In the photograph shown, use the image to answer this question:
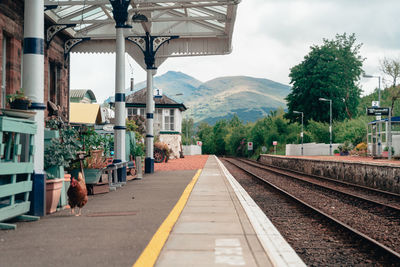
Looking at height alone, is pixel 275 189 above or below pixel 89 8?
below

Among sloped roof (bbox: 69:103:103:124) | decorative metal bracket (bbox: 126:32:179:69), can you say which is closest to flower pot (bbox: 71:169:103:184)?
decorative metal bracket (bbox: 126:32:179:69)

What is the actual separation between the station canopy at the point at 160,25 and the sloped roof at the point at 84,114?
2.87 m

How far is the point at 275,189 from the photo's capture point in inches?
645

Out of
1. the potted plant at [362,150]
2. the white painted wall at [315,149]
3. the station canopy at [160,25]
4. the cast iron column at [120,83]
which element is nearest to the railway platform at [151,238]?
the cast iron column at [120,83]

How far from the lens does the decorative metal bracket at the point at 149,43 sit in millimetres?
19009

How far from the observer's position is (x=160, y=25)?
19.5m

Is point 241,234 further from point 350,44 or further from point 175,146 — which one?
point 350,44

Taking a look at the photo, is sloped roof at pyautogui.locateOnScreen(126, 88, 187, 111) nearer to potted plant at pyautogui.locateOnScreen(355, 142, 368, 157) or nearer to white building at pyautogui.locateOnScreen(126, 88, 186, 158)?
white building at pyautogui.locateOnScreen(126, 88, 186, 158)

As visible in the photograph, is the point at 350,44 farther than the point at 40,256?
Yes

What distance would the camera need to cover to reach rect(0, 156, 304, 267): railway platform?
454 centimetres

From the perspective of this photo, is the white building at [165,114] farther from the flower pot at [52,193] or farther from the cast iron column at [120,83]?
the flower pot at [52,193]

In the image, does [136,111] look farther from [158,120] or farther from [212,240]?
[212,240]

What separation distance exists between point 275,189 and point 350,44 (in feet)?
196

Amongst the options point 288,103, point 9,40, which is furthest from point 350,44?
point 9,40
